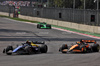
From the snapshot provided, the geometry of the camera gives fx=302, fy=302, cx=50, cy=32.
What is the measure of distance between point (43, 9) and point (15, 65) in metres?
48.4

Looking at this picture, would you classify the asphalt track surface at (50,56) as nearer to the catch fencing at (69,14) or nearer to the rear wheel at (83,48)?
the rear wheel at (83,48)

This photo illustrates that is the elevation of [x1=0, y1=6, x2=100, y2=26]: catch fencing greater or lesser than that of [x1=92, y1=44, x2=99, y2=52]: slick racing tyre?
greater

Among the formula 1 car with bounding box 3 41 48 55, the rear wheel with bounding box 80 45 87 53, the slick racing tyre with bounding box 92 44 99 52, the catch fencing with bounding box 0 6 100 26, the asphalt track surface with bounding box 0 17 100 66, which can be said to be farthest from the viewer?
the catch fencing with bounding box 0 6 100 26

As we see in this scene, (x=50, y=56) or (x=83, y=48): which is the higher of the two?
(x=83, y=48)

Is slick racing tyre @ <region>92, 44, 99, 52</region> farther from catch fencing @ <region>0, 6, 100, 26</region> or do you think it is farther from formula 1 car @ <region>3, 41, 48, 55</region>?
catch fencing @ <region>0, 6, 100, 26</region>

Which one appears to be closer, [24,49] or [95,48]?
[24,49]

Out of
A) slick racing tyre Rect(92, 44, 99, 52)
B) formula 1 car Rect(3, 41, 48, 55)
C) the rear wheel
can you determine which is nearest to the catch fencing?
slick racing tyre Rect(92, 44, 99, 52)

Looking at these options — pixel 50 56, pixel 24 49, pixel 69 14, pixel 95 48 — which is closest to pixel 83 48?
pixel 95 48

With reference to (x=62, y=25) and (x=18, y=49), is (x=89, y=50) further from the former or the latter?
(x=62, y=25)

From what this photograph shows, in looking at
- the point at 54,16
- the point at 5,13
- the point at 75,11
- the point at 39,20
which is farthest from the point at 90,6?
the point at 75,11

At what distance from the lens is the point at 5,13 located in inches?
3553

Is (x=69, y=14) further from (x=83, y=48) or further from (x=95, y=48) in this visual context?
(x=83, y=48)

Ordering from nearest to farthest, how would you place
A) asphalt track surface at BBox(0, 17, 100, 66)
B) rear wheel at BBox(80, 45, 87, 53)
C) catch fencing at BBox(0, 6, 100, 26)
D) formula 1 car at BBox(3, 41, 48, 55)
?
asphalt track surface at BBox(0, 17, 100, 66) → formula 1 car at BBox(3, 41, 48, 55) → rear wheel at BBox(80, 45, 87, 53) → catch fencing at BBox(0, 6, 100, 26)

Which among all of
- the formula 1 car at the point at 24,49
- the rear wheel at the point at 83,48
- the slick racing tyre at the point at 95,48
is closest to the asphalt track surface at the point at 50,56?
the formula 1 car at the point at 24,49
